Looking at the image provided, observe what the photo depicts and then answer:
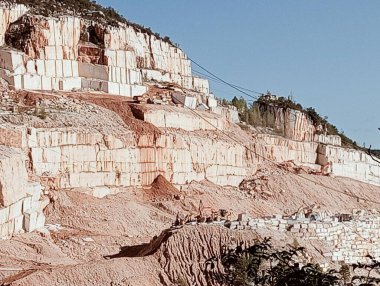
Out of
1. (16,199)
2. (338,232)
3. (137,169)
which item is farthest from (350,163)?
(338,232)

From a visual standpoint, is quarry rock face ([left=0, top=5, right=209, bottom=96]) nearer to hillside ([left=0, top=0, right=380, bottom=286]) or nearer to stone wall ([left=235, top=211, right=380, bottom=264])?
hillside ([left=0, top=0, right=380, bottom=286])

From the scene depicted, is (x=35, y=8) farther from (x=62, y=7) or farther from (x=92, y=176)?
(x=92, y=176)

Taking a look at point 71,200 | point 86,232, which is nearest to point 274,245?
point 86,232

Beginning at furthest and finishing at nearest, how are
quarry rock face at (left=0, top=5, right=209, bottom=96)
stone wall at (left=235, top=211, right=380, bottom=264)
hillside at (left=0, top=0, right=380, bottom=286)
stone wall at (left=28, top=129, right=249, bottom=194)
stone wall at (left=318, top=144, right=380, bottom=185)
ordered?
stone wall at (left=318, top=144, right=380, bottom=185)
quarry rock face at (left=0, top=5, right=209, bottom=96)
stone wall at (left=28, top=129, right=249, bottom=194)
stone wall at (left=235, top=211, right=380, bottom=264)
hillside at (left=0, top=0, right=380, bottom=286)

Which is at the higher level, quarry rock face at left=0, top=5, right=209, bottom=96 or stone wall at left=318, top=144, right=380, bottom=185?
quarry rock face at left=0, top=5, right=209, bottom=96

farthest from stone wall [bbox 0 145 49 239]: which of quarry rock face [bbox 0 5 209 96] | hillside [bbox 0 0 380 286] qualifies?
quarry rock face [bbox 0 5 209 96]

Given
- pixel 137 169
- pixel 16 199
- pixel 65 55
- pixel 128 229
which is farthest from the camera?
pixel 65 55

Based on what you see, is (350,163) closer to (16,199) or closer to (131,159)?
(131,159)

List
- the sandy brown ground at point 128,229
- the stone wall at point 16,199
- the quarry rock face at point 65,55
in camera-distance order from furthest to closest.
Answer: the quarry rock face at point 65,55 < the stone wall at point 16,199 < the sandy brown ground at point 128,229

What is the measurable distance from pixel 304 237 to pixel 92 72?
2653cm

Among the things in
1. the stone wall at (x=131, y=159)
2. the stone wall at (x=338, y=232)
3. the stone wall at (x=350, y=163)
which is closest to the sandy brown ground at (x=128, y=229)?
the stone wall at (x=338, y=232)

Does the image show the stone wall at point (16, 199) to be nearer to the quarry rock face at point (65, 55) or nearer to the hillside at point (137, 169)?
the hillside at point (137, 169)

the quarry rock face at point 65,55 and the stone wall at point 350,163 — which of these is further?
the stone wall at point 350,163

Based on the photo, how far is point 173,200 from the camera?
42.0 metres
